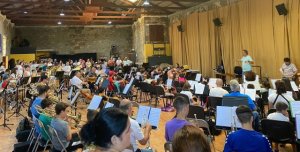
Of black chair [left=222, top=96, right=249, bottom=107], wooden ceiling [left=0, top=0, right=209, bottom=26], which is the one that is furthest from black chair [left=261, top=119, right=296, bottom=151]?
wooden ceiling [left=0, top=0, right=209, bottom=26]

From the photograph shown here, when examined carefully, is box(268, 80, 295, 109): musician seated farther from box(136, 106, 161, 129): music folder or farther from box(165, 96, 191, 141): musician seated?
box(165, 96, 191, 141): musician seated

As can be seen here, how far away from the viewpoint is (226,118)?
16.5 ft

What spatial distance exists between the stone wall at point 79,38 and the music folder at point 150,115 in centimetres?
2431

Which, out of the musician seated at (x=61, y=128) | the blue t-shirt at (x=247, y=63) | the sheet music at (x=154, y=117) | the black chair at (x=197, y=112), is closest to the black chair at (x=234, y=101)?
the black chair at (x=197, y=112)

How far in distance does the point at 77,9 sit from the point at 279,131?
20.6 m

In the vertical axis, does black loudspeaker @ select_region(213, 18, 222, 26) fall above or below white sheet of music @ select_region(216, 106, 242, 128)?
above

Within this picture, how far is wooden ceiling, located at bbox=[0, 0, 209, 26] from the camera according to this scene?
1848 centimetres

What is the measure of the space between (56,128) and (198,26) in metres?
14.9

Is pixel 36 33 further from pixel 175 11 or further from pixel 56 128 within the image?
pixel 56 128

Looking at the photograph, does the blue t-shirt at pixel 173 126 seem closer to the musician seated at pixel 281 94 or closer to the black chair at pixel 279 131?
the black chair at pixel 279 131

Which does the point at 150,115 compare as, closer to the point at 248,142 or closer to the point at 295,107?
the point at 248,142

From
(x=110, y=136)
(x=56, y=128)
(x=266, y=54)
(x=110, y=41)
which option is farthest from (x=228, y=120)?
(x=110, y=41)

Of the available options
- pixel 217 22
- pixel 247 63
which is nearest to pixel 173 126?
pixel 247 63

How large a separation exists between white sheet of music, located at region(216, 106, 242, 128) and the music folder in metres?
1.00
